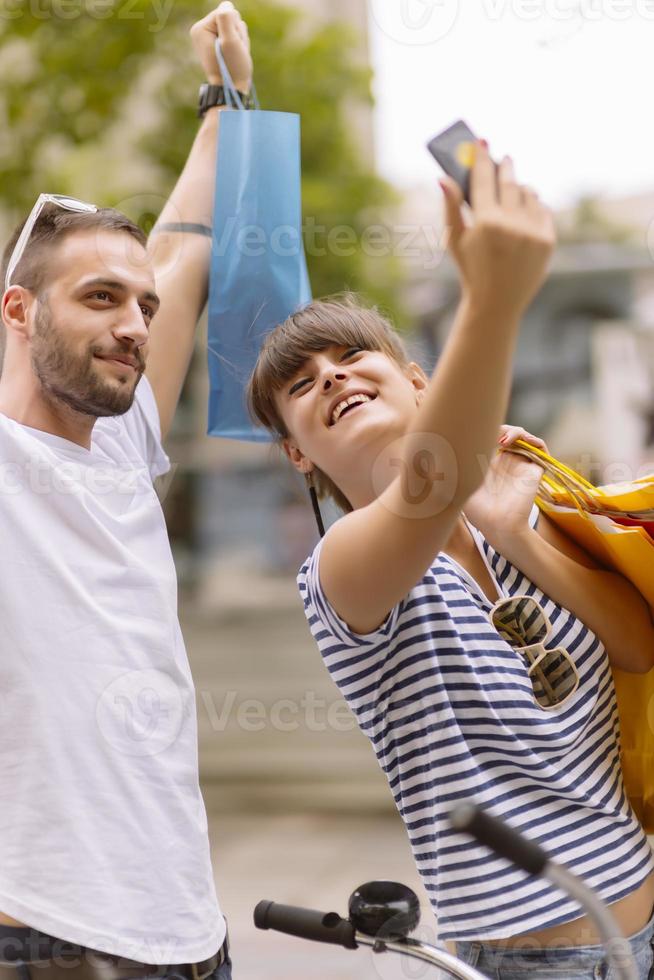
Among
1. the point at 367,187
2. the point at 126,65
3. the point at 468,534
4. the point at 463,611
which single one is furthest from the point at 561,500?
the point at 367,187

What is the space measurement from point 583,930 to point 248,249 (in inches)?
53.3

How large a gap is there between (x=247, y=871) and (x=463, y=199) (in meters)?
4.91

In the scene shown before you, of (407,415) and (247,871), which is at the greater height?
(407,415)

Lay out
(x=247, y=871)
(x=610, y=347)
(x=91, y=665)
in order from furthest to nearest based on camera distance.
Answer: (x=610, y=347)
(x=247, y=871)
(x=91, y=665)

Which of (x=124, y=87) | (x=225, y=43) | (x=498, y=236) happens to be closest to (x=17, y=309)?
(x=225, y=43)

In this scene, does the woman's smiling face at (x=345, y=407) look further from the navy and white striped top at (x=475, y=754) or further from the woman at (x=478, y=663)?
the navy and white striped top at (x=475, y=754)

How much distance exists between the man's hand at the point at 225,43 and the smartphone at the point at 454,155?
1303 mm

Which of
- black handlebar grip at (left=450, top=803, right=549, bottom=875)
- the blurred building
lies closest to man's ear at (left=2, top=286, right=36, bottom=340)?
black handlebar grip at (left=450, top=803, right=549, bottom=875)

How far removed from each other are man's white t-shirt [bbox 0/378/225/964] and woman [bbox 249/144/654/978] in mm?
314

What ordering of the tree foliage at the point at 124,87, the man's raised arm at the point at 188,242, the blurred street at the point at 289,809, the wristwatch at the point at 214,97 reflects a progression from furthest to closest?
the tree foliage at the point at 124,87 → the blurred street at the point at 289,809 → the wristwatch at the point at 214,97 → the man's raised arm at the point at 188,242

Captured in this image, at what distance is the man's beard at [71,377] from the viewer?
5.91 ft

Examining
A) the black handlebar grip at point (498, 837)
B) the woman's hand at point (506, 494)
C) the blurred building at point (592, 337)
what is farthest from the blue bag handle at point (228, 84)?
the blurred building at point (592, 337)

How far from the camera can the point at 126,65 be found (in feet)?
19.1

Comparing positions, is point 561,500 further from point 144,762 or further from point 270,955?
point 270,955
